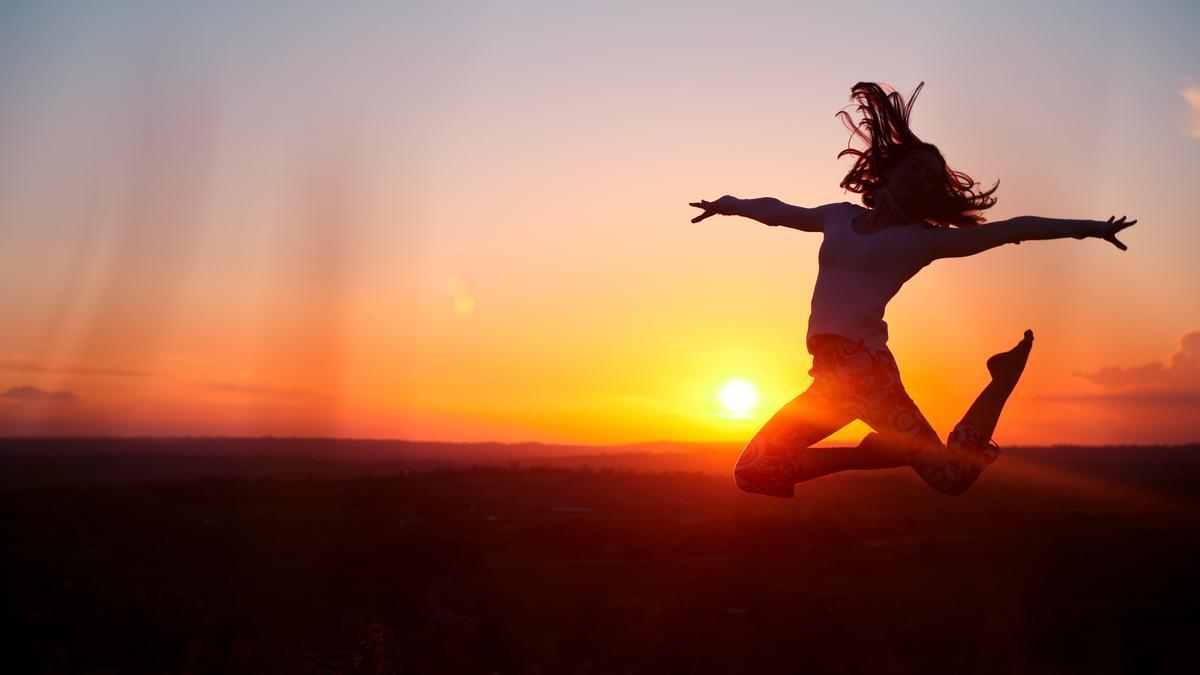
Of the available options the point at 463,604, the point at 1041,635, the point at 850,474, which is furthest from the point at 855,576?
the point at 850,474

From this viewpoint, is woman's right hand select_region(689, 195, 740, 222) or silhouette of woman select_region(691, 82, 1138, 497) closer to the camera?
silhouette of woman select_region(691, 82, 1138, 497)

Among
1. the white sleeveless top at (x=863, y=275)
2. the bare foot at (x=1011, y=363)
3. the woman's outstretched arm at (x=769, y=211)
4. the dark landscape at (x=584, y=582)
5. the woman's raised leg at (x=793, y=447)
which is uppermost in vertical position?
the woman's outstretched arm at (x=769, y=211)

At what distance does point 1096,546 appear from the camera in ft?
105

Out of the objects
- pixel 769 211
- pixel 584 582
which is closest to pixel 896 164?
pixel 769 211

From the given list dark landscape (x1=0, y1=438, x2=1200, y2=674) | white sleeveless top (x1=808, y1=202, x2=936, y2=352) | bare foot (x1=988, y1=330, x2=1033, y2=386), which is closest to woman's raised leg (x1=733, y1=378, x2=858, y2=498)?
white sleeveless top (x1=808, y1=202, x2=936, y2=352)

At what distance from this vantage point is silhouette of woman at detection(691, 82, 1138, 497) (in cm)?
574

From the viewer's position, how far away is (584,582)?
26.7 m

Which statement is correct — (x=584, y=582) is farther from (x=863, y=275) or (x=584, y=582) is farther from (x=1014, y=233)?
(x=1014, y=233)

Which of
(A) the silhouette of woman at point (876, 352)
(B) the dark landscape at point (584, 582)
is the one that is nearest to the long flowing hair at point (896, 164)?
(A) the silhouette of woman at point (876, 352)

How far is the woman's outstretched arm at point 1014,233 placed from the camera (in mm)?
4996

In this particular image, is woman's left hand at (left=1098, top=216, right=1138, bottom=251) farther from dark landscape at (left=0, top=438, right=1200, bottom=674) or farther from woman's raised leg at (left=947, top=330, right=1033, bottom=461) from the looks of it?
dark landscape at (left=0, top=438, right=1200, bottom=674)

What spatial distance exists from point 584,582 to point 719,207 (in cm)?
2137

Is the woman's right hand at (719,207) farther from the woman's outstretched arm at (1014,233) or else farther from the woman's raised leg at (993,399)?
the woman's raised leg at (993,399)

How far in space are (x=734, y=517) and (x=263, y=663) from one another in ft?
74.6
